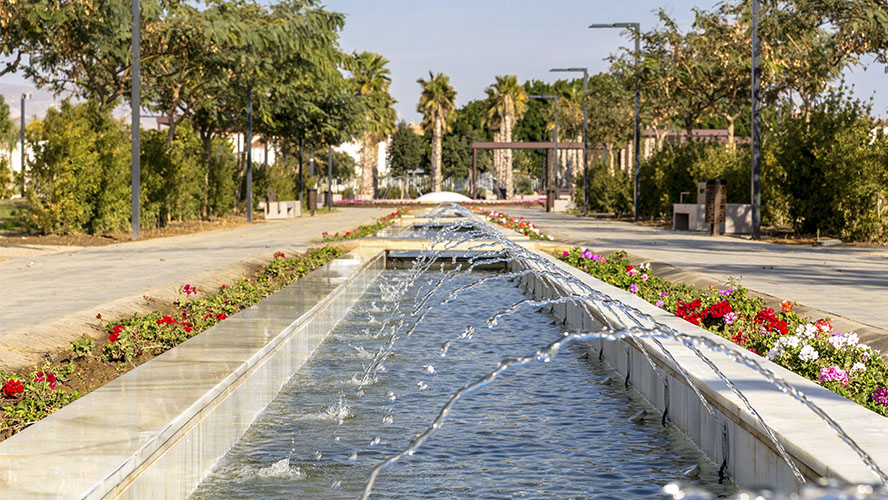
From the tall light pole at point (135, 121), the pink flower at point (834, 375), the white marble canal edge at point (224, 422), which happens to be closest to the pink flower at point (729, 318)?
the white marble canal edge at point (224, 422)

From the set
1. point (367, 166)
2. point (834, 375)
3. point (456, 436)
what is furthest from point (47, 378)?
point (367, 166)

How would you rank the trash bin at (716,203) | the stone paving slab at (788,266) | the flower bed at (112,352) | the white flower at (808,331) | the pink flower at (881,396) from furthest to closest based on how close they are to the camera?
the trash bin at (716,203) < the stone paving slab at (788,266) < the white flower at (808,331) < the flower bed at (112,352) < the pink flower at (881,396)

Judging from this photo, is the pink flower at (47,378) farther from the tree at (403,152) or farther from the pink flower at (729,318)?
the tree at (403,152)

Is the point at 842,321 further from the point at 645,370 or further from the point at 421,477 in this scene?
the point at 421,477

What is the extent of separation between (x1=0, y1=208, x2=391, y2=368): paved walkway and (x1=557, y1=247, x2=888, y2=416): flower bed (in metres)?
5.45

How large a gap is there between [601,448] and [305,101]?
35.5 metres

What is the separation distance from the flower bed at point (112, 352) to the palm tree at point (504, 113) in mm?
81085

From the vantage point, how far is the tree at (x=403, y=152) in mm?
114062

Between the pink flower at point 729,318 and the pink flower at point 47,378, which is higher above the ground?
the pink flower at point 729,318

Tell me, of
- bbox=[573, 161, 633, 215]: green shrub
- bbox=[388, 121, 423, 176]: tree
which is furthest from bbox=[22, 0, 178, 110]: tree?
bbox=[388, 121, 423, 176]: tree

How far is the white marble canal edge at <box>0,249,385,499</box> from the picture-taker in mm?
4266

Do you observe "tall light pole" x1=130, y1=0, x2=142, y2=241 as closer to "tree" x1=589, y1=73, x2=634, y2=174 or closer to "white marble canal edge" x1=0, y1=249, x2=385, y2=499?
"white marble canal edge" x1=0, y1=249, x2=385, y2=499

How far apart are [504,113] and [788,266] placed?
82475 mm

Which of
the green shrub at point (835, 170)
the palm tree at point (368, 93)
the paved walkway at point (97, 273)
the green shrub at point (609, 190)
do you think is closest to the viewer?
the paved walkway at point (97, 273)
